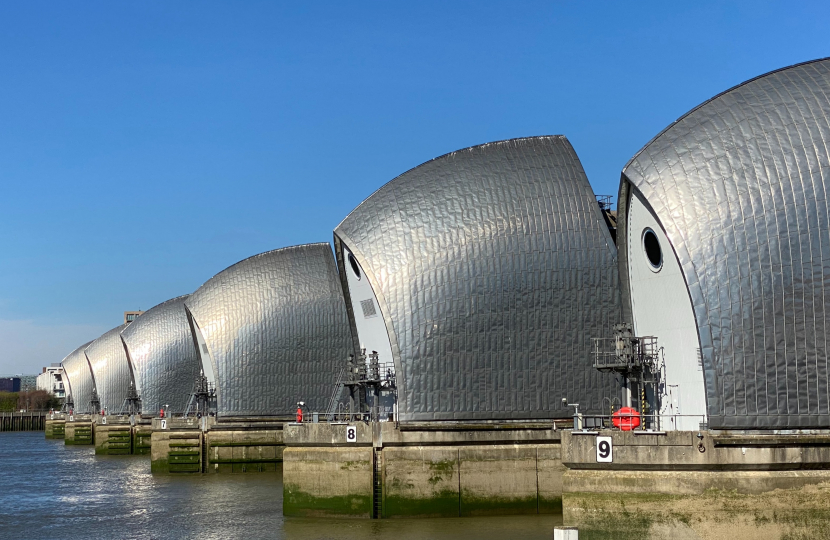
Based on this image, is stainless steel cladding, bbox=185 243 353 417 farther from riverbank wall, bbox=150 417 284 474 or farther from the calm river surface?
the calm river surface

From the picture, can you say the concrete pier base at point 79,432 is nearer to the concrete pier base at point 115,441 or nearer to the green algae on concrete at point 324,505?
the concrete pier base at point 115,441

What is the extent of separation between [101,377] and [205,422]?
156 feet

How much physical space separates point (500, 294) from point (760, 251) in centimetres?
1302

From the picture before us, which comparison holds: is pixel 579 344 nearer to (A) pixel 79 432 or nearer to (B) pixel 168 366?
(B) pixel 168 366

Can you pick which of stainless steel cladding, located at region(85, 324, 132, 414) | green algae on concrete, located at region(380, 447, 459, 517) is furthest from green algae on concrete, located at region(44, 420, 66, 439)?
green algae on concrete, located at region(380, 447, 459, 517)

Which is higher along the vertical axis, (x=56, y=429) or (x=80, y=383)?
(x=80, y=383)

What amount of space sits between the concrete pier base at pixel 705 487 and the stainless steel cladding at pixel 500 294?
37.8 ft

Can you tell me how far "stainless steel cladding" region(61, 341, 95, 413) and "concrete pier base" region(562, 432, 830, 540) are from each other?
97.9 m

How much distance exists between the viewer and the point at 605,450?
2862 centimetres

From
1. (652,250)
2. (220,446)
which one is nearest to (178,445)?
(220,446)

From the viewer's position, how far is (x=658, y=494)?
28.0 meters

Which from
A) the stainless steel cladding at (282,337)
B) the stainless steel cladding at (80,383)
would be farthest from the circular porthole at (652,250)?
the stainless steel cladding at (80,383)

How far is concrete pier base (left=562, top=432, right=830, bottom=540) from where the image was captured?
27250 mm

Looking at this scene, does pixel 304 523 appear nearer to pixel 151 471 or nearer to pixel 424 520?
pixel 424 520
